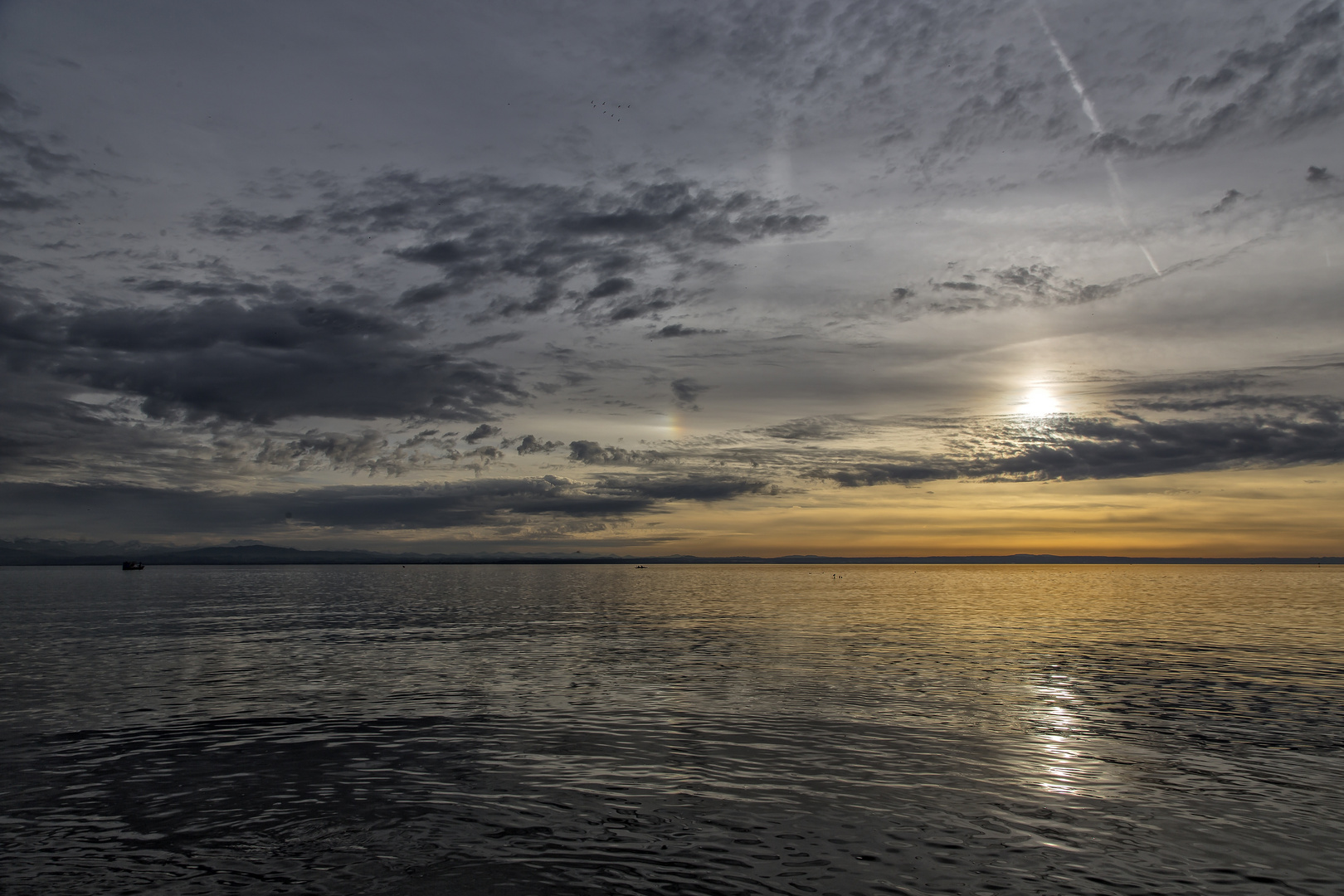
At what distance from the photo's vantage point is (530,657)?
4641cm

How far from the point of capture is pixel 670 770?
22016 millimetres

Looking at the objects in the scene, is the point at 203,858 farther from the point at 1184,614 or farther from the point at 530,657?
the point at 1184,614

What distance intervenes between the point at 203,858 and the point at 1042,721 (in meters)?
27.1

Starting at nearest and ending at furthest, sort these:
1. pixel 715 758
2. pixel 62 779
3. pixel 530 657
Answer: pixel 62 779 → pixel 715 758 → pixel 530 657

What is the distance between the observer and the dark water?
15219 millimetres

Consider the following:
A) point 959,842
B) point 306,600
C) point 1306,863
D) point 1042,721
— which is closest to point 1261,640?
point 1042,721

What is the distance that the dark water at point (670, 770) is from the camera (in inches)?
599

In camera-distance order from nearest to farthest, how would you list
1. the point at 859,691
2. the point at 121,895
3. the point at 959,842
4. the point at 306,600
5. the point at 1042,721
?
the point at 121,895 < the point at 959,842 < the point at 1042,721 < the point at 859,691 < the point at 306,600

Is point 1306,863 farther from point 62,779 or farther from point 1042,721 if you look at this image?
point 62,779

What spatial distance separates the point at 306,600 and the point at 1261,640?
111 m

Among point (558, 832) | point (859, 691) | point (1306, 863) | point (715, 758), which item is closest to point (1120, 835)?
point (1306, 863)

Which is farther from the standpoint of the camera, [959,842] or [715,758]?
[715,758]

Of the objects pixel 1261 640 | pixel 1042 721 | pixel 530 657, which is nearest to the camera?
pixel 1042 721

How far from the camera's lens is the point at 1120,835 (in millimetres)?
17016
